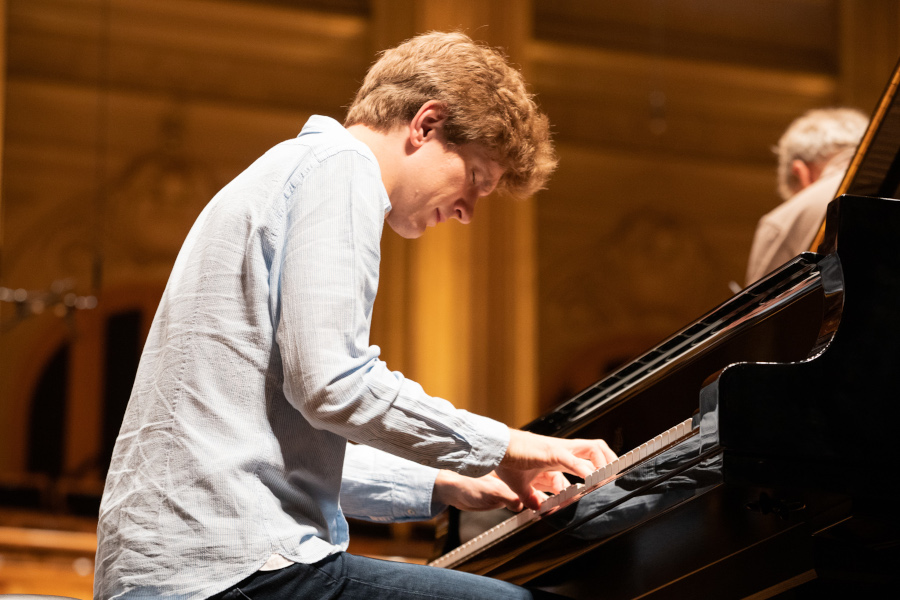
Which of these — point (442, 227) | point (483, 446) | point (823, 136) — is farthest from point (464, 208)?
point (442, 227)

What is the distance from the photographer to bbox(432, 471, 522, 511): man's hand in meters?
1.72

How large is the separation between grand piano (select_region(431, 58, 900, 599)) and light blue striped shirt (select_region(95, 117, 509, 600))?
0.90 ft

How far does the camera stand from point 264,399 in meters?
1.28

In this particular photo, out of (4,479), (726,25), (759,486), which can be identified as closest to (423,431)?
(759,486)

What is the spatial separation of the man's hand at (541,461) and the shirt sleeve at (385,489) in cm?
16

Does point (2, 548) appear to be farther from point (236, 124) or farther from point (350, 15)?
point (350, 15)

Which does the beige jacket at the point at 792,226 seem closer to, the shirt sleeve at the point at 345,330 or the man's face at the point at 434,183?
the man's face at the point at 434,183

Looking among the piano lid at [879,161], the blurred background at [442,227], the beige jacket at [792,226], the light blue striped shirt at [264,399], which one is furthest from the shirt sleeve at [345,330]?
the blurred background at [442,227]

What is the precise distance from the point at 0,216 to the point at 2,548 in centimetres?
238

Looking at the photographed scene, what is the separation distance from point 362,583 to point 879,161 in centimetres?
140

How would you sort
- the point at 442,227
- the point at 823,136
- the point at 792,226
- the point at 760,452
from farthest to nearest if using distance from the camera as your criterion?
1. the point at 442,227
2. the point at 823,136
3. the point at 792,226
4. the point at 760,452

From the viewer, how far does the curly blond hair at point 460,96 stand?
58.2 inches

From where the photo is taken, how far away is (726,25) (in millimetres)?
8094

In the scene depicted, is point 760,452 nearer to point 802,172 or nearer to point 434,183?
point 434,183
